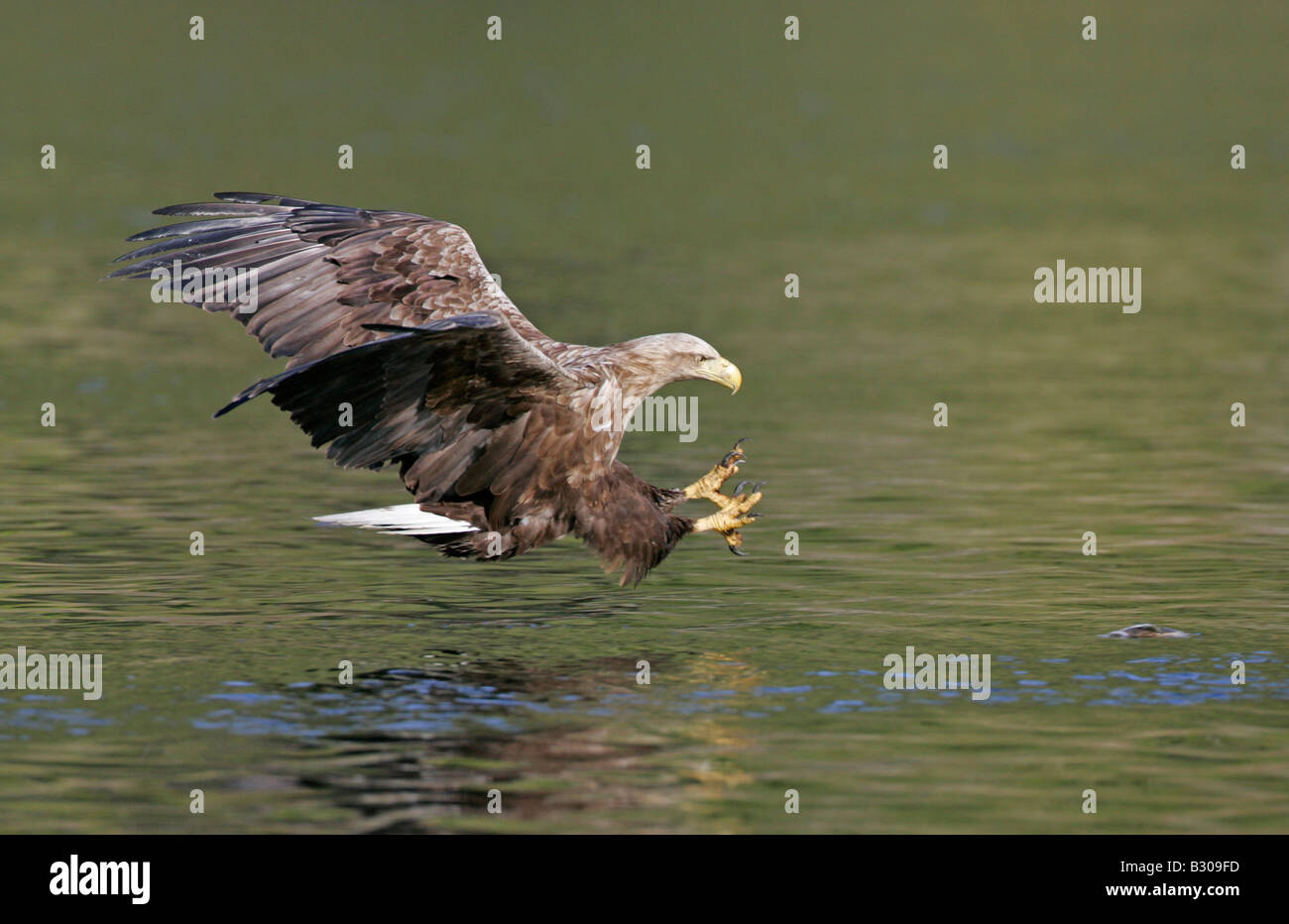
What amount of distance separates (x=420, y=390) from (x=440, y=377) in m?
0.19

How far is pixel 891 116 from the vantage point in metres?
40.8

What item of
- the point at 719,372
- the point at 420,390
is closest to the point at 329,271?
the point at 420,390

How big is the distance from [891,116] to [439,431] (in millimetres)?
30916

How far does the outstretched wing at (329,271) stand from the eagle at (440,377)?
0.4 inches

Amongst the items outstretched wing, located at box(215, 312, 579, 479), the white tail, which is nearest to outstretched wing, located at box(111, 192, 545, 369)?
outstretched wing, located at box(215, 312, 579, 479)

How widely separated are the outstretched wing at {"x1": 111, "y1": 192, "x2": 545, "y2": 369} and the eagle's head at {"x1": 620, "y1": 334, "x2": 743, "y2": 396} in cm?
60

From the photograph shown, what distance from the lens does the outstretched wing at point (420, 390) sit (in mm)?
10156

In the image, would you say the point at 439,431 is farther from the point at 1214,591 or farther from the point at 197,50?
the point at 197,50

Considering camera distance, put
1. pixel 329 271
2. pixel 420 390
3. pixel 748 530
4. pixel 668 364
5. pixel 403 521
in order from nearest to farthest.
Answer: pixel 420 390, pixel 403 521, pixel 668 364, pixel 329 271, pixel 748 530

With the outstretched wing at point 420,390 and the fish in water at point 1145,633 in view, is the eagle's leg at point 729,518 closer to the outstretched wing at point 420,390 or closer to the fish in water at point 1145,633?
the outstretched wing at point 420,390

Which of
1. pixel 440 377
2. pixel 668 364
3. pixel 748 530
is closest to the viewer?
pixel 440 377

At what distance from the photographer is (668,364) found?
11.4 m

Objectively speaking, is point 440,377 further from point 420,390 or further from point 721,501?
point 721,501

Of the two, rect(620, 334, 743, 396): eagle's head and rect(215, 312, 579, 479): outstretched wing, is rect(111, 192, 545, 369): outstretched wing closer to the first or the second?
rect(620, 334, 743, 396): eagle's head
